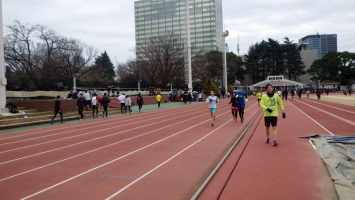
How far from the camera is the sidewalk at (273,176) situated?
6539 mm

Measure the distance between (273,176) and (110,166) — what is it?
3526 millimetres

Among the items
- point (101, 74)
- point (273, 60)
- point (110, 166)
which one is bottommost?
point (110, 166)

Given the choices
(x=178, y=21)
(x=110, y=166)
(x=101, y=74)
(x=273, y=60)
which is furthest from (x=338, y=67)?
(x=110, y=166)

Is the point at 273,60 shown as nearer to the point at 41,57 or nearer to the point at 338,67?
the point at 338,67

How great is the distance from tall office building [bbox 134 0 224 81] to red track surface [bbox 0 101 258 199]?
5952 cm

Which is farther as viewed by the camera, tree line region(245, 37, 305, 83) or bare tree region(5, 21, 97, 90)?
tree line region(245, 37, 305, 83)

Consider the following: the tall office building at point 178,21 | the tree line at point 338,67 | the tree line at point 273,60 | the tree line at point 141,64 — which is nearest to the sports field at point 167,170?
the tree line at point 141,64

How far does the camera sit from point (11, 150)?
1284 centimetres

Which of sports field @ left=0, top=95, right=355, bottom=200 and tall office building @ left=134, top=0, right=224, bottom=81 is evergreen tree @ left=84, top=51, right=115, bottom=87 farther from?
sports field @ left=0, top=95, right=355, bottom=200

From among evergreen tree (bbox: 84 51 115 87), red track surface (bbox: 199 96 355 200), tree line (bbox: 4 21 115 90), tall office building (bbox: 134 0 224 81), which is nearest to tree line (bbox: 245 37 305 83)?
tall office building (bbox: 134 0 224 81)

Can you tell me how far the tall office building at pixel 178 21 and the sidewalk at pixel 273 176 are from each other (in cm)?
6236

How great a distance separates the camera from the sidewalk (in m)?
6.54

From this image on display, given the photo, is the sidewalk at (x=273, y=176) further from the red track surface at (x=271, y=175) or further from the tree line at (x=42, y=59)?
the tree line at (x=42, y=59)

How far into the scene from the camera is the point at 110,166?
921 cm
